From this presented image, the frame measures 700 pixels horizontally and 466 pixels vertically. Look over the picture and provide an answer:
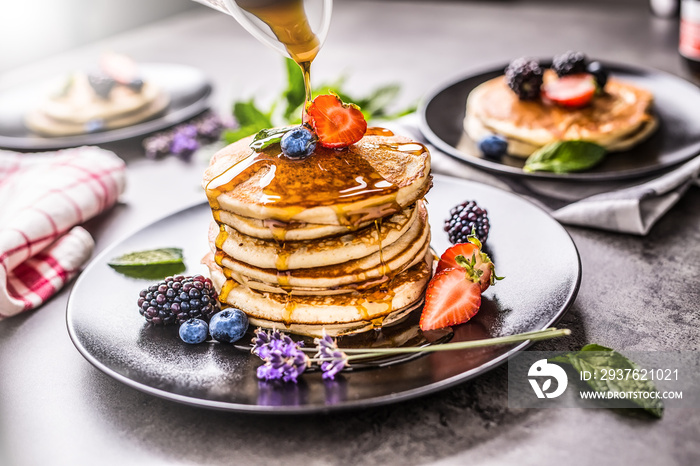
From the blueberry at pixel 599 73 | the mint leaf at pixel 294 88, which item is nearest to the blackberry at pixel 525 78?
the blueberry at pixel 599 73

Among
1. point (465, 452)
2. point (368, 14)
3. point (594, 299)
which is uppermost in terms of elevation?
point (465, 452)

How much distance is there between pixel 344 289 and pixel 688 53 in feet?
8.87

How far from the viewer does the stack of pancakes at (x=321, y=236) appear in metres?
1.68

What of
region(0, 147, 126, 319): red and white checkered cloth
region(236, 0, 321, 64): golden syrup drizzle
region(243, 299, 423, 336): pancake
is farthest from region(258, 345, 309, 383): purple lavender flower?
region(0, 147, 126, 319): red and white checkered cloth

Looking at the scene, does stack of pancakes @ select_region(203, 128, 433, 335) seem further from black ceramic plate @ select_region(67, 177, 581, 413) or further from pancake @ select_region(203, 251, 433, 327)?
black ceramic plate @ select_region(67, 177, 581, 413)

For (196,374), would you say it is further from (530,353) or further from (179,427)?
(530,353)

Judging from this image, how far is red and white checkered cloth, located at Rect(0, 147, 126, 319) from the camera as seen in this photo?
2.16 m

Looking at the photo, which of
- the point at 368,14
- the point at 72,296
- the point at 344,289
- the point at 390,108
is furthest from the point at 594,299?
the point at 368,14

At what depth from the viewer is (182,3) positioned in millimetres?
6262

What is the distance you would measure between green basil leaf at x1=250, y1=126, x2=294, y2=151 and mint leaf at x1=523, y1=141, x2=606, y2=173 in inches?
42.5

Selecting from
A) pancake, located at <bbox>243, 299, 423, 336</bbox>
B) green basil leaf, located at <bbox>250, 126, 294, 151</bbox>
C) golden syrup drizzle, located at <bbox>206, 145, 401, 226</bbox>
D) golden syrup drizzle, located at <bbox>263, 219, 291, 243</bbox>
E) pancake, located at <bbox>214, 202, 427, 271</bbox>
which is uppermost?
green basil leaf, located at <bbox>250, 126, 294, 151</bbox>

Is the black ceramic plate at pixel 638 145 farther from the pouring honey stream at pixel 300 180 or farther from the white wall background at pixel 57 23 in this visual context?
the white wall background at pixel 57 23

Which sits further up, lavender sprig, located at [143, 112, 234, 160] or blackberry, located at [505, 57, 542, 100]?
blackberry, located at [505, 57, 542, 100]

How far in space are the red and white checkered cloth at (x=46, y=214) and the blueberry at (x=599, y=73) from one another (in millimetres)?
1996
